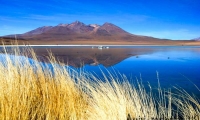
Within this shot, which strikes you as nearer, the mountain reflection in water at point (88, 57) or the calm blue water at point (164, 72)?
the calm blue water at point (164, 72)

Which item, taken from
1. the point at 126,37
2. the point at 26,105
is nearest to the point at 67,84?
the point at 26,105

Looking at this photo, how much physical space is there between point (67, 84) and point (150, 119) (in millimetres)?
1371

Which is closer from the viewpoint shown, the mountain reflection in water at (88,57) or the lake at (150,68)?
the lake at (150,68)

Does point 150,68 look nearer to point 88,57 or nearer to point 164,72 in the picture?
point 164,72

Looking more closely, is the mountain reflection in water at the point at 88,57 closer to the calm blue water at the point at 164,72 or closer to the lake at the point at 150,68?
the lake at the point at 150,68

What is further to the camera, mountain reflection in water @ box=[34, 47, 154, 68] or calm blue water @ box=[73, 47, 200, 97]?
mountain reflection in water @ box=[34, 47, 154, 68]

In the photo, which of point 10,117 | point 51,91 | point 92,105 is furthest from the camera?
point 92,105

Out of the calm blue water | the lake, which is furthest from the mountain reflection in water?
the calm blue water

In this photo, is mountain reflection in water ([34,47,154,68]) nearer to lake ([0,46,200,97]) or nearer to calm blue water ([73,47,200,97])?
lake ([0,46,200,97])

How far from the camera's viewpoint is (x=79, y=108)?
2979 millimetres

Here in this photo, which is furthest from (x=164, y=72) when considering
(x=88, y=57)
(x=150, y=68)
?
(x=88, y=57)

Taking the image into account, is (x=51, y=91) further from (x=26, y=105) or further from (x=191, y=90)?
(x=191, y=90)

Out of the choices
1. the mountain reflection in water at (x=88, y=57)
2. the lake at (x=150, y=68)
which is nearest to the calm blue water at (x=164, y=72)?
the lake at (x=150, y=68)

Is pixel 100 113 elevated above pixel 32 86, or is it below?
below
